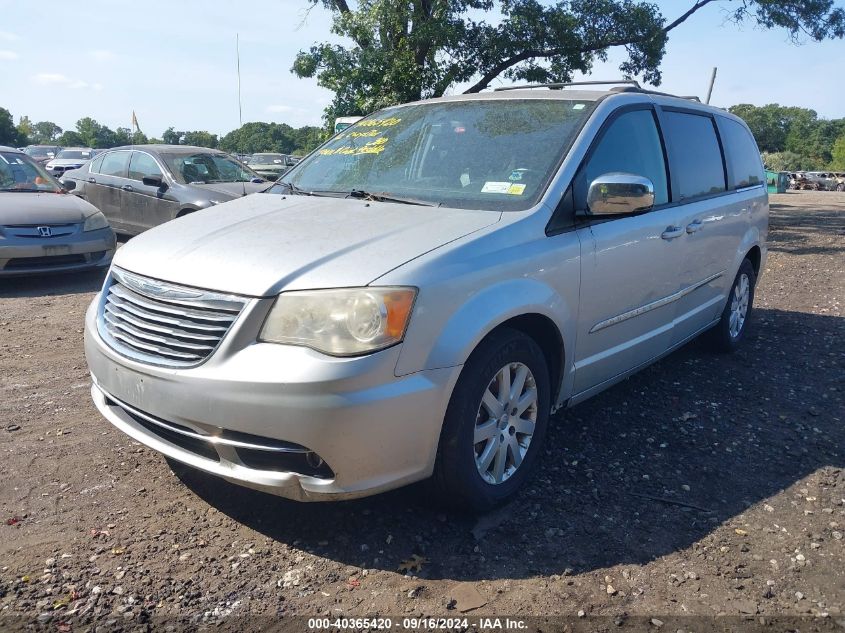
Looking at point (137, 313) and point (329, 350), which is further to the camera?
point (137, 313)

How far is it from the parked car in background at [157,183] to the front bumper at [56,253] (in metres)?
1.64

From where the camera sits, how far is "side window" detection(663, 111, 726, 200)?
4.61 metres

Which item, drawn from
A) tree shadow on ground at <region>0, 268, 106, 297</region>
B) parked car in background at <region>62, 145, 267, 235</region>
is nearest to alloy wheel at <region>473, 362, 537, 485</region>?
tree shadow on ground at <region>0, 268, 106, 297</region>

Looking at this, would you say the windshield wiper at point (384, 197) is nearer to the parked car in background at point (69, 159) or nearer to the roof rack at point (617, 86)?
the roof rack at point (617, 86)

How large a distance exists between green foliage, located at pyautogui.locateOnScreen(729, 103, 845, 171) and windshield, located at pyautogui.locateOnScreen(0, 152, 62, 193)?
11394cm

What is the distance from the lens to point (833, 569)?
292 cm

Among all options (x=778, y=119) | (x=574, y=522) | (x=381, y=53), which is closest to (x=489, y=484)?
(x=574, y=522)

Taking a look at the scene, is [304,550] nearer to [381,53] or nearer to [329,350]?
[329,350]

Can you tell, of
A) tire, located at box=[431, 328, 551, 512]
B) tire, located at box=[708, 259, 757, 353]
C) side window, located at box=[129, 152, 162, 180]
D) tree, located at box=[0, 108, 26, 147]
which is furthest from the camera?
tree, located at box=[0, 108, 26, 147]

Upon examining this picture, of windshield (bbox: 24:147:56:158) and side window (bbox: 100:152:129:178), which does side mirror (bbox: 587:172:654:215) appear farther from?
windshield (bbox: 24:147:56:158)

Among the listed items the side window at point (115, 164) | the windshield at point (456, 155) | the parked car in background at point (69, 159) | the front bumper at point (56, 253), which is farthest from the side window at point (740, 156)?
the parked car in background at point (69, 159)

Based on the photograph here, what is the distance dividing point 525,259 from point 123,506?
2.09 m

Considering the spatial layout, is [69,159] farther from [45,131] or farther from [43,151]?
[45,131]

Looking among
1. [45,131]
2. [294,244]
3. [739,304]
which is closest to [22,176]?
[294,244]
